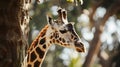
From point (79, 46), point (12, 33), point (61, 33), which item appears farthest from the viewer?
point (61, 33)

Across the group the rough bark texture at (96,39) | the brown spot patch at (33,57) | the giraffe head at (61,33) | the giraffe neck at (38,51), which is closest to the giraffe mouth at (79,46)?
the giraffe head at (61,33)

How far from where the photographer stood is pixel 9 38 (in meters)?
5.15

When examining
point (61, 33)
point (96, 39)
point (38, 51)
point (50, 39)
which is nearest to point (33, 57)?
point (38, 51)

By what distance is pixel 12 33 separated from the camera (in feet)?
17.1

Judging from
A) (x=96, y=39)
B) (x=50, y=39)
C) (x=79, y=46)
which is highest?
(x=96, y=39)

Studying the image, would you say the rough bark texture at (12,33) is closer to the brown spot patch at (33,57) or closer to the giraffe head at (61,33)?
the brown spot patch at (33,57)

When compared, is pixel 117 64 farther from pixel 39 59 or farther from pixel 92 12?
pixel 39 59

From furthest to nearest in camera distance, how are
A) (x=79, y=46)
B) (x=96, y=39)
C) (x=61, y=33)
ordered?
(x=96, y=39), (x=61, y=33), (x=79, y=46)

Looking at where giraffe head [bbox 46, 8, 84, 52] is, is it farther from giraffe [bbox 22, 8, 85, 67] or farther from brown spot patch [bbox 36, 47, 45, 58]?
brown spot patch [bbox 36, 47, 45, 58]

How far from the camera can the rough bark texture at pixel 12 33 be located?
200 inches

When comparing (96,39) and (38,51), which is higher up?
(96,39)

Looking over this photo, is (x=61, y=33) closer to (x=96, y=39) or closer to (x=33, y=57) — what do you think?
(x=33, y=57)

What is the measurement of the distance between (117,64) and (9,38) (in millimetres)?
12850

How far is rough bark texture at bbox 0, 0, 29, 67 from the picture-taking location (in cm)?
507
